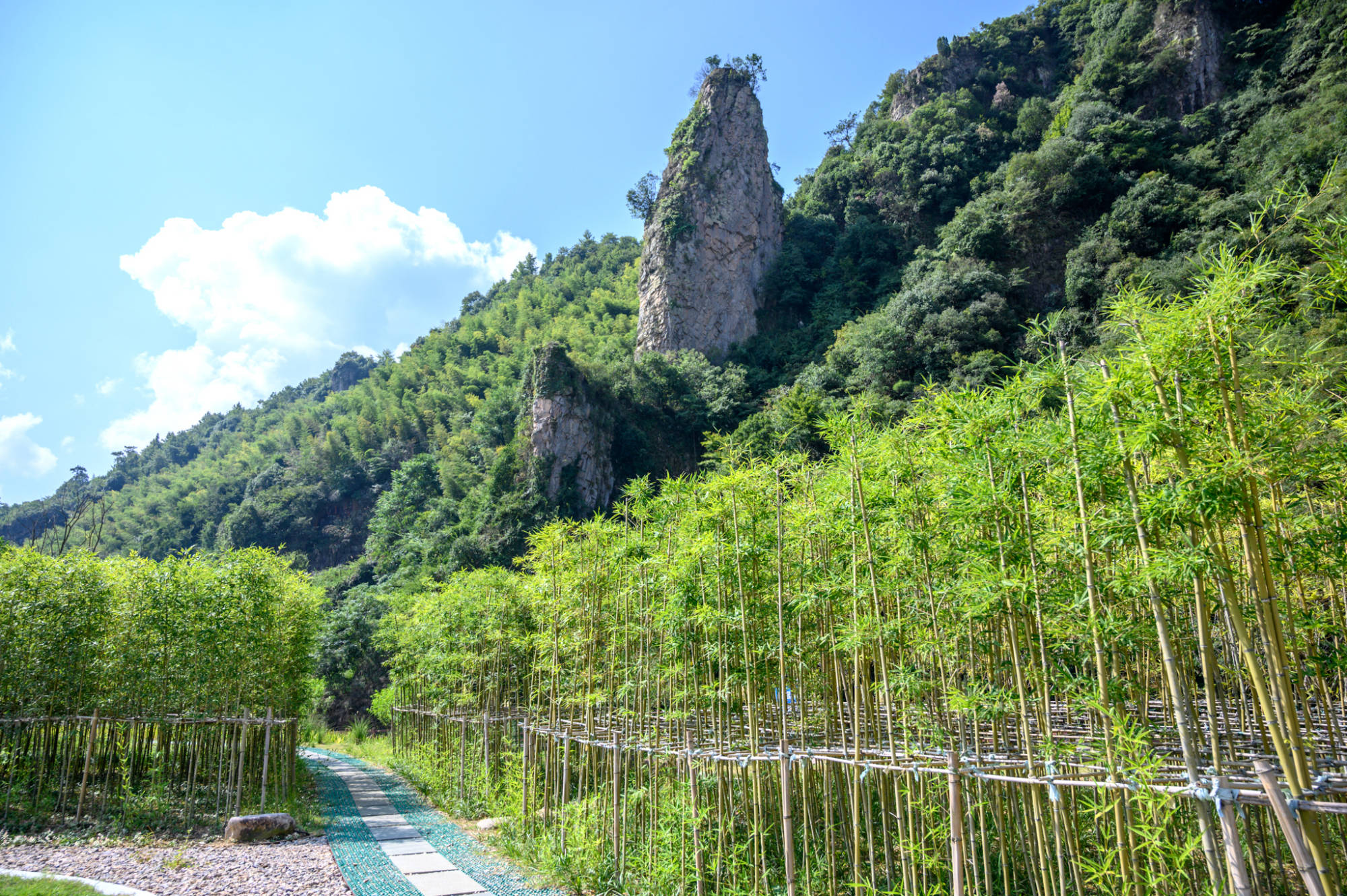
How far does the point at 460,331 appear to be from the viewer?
4391 cm

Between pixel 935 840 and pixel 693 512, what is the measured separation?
223 cm

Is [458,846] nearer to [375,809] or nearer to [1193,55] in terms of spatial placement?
[375,809]

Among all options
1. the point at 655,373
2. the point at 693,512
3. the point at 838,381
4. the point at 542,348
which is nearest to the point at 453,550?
the point at 542,348

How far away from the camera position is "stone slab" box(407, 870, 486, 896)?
5207 mm

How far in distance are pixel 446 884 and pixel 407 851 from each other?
140cm

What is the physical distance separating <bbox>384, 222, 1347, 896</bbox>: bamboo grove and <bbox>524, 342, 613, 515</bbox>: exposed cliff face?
53.5 ft

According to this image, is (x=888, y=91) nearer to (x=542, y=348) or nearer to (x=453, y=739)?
(x=542, y=348)

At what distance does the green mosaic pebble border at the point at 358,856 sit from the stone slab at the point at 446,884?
7cm

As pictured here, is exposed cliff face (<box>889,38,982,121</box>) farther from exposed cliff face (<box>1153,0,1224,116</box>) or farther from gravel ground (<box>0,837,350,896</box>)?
gravel ground (<box>0,837,350,896</box>)

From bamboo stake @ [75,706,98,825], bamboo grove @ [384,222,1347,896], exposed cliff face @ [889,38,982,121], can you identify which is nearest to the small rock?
bamboo stake @ [75,706,98,825]

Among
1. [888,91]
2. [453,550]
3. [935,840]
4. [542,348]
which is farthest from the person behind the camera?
[888,91]

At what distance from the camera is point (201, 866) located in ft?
18.4

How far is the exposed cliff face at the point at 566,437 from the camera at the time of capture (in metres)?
22.2

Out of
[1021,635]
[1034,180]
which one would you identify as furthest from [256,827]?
[1034,180]
